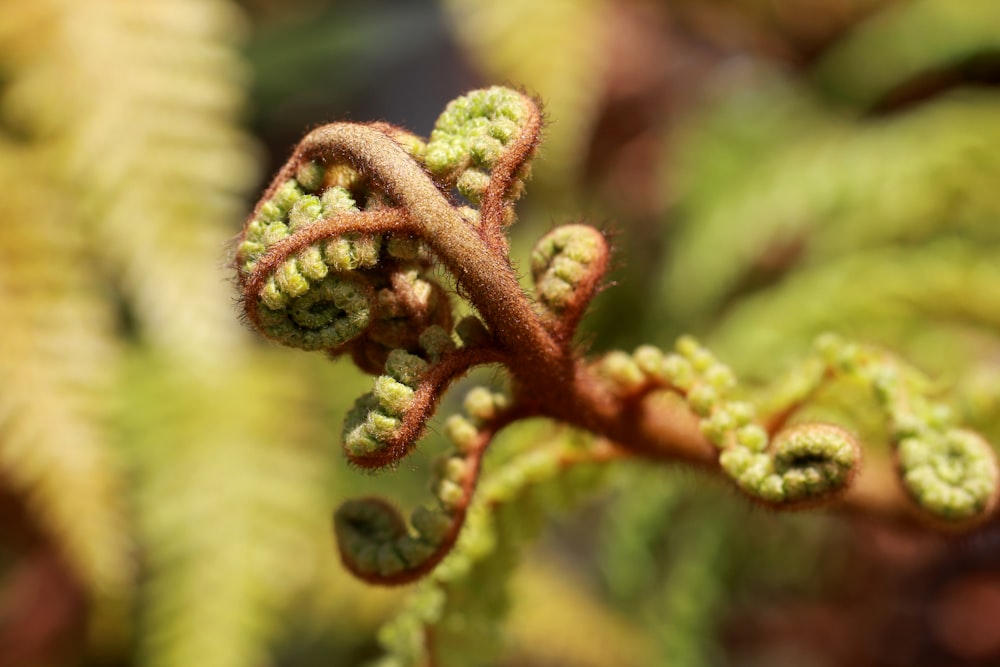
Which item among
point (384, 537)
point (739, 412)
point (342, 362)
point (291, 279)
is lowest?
point (384, 537)

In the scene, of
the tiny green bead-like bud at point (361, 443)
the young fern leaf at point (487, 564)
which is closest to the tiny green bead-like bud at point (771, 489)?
the young fern leaf at point (487, 564)

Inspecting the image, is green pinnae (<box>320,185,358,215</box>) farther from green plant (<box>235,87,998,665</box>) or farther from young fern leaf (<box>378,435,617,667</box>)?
young fern leaf (<box>378,435,617,667</box>)

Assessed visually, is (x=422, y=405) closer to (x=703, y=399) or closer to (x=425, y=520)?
(x=425, y=520)

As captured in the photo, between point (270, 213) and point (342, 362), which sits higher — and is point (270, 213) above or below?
below

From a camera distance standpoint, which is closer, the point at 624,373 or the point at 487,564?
the point at 624,373

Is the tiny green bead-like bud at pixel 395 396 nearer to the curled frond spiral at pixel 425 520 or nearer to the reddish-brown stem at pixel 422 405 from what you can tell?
the reddish-brown stem at pixel 422 405

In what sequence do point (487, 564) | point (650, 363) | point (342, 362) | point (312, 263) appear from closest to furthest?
point (312, 263) < point (650, 363) < point (487, 564) < point (342, 362)

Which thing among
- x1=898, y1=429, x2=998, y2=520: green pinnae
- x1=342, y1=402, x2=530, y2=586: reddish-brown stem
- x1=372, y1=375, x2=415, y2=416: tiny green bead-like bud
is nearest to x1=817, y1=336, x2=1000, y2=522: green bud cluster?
x1=898, y1=429, x2=998, y2=520: green pinnae

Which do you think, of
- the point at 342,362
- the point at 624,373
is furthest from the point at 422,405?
the point at 342,362
